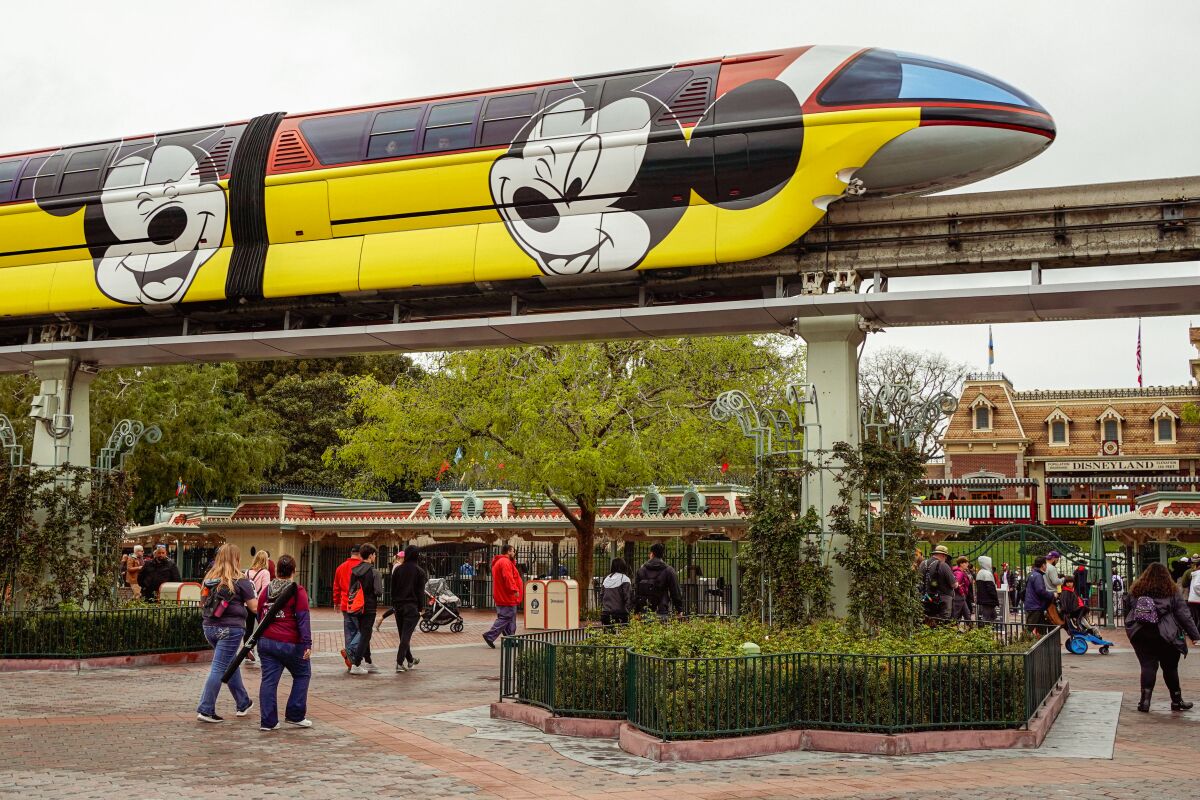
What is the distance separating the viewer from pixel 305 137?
55.1 ft

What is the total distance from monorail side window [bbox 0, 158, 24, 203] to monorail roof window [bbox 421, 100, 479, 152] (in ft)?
23.8

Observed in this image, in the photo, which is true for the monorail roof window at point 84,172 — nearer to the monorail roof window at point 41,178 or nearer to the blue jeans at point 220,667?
the monorail roof window at point 41,178

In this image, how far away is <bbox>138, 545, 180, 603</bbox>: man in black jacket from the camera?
2028 centimetres

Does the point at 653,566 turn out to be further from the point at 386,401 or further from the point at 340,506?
the point at 340,506

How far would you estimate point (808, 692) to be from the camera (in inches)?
420

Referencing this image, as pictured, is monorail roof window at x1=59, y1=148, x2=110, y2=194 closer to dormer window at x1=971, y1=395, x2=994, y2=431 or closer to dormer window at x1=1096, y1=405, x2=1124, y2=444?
dormer window at x1=971, y1=395, x2=994, y2=431

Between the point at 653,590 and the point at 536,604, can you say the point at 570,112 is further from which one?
the point at 536,604

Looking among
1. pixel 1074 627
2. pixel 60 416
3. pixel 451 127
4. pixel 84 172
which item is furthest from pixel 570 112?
pixel 1074 627

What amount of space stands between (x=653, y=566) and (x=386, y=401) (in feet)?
43.4

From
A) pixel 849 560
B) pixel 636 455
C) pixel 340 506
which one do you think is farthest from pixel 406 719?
pixel 340 506

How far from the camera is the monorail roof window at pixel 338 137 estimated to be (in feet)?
53.8

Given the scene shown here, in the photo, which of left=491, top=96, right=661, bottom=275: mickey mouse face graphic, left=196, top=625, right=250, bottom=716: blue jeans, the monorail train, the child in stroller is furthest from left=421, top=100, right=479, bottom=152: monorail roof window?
the child in stroller

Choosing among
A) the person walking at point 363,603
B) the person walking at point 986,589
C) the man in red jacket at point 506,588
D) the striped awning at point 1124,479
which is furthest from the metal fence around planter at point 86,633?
the striped awning at point 1124,479

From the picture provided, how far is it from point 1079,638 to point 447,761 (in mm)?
14475
